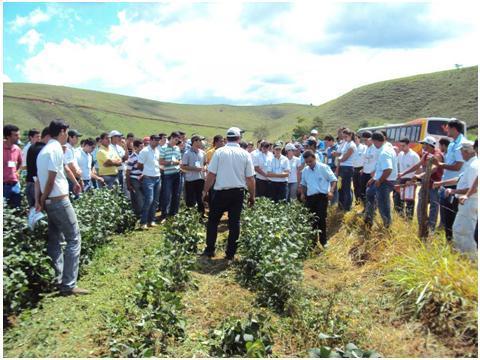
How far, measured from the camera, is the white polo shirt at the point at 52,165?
195 inches

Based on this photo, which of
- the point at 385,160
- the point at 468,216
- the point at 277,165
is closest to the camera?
the point at 468,216

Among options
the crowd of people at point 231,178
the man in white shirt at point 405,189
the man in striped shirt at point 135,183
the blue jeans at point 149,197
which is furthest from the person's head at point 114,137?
the man in white shirt at point 405,189

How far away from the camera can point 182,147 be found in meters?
11.2

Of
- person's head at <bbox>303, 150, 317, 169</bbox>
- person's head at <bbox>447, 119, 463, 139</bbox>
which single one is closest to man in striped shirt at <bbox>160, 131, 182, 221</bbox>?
person's head at <bbox>303, 150, 317, 169</bbox>

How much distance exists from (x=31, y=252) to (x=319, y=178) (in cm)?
490

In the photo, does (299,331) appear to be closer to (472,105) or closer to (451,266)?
(451,266)

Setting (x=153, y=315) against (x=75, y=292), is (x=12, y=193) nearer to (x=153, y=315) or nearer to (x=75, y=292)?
(x=75, y=292)

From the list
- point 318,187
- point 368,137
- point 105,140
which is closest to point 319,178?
point 318,187

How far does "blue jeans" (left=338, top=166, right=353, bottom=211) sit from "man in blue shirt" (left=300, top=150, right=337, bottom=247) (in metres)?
1.89

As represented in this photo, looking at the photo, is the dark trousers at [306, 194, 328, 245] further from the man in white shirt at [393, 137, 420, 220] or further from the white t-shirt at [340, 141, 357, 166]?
the white t-shirt at [340, 141, 357, 166]

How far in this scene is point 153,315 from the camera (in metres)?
4.14

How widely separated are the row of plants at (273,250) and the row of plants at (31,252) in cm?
243

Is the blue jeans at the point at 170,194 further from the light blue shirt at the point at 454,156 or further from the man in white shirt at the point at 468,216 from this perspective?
the man in white shirt at the point at 468,216

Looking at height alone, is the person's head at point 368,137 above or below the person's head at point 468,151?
above
